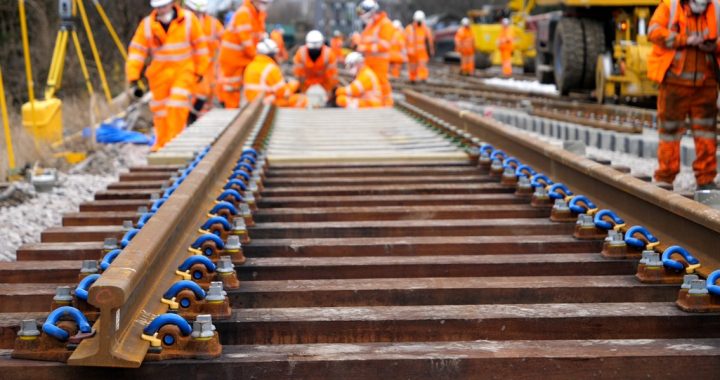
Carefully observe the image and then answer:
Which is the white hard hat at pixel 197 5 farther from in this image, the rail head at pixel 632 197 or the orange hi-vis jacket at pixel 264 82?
the rail head at pixel 632 197

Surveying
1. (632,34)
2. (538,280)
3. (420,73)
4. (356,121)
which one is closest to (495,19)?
(420,73)

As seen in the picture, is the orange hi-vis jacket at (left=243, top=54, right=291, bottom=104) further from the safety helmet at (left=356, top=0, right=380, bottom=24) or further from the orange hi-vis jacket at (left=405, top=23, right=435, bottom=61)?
the orange hi-vis jacket at (left=405, top=23, right=435, bottom=61)

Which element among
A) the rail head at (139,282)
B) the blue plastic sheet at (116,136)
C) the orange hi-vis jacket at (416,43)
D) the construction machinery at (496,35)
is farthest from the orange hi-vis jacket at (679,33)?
the orange hi-vis jacket at (416,43)

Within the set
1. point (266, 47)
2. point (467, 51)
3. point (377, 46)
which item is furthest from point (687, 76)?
point (467, 51)

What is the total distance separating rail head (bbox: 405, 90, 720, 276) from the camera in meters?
3.90

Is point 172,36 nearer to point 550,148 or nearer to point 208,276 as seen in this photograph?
point 550,148

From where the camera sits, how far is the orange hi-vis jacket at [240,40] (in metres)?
14.5

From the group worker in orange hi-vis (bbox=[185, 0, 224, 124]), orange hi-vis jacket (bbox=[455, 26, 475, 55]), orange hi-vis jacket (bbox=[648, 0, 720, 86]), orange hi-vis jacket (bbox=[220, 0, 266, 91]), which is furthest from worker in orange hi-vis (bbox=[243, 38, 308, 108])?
orange hi-vis jacket (bbox=[455, 26, 475, 55])

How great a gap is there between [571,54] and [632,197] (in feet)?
41.2

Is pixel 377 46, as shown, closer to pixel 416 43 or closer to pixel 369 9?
pixel 369 9

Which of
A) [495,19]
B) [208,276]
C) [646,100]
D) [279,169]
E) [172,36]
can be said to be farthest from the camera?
[495,19]

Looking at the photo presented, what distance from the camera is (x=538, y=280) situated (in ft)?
12.3

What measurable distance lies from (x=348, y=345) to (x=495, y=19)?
3145 centimetres

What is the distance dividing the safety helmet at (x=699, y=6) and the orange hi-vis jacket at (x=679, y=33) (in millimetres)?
29
